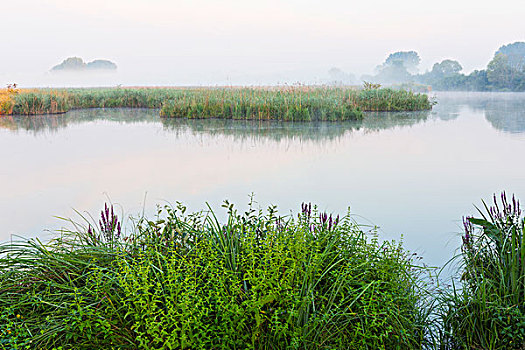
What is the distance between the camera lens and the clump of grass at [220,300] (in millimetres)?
2588

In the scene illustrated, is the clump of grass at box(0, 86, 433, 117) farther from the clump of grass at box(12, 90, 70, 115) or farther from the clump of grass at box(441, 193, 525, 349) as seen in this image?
the clump of grass at box(441, 193, 525, 349)

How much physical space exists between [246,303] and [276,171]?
6.53 m

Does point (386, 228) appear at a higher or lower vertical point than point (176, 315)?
lower

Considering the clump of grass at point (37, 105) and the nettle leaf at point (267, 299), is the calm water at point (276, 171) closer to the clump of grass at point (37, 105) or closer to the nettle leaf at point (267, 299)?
the nettle leaf at point (267, 299)

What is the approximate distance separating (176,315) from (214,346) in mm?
330

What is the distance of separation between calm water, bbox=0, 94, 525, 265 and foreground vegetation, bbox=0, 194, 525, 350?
72.7 inches

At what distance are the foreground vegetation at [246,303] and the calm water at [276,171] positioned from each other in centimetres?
185

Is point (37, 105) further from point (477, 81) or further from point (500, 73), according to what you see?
point (477, 81)

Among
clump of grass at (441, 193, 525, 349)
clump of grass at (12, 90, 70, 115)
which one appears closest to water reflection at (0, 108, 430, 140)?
clump of grass at (12, 90, 70, 115)

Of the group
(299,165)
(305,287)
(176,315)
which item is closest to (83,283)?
(176,315)

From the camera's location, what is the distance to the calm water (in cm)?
652

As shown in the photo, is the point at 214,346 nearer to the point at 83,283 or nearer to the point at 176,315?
the point at 176,315

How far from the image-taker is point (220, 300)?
8.91ft

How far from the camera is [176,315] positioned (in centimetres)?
245
